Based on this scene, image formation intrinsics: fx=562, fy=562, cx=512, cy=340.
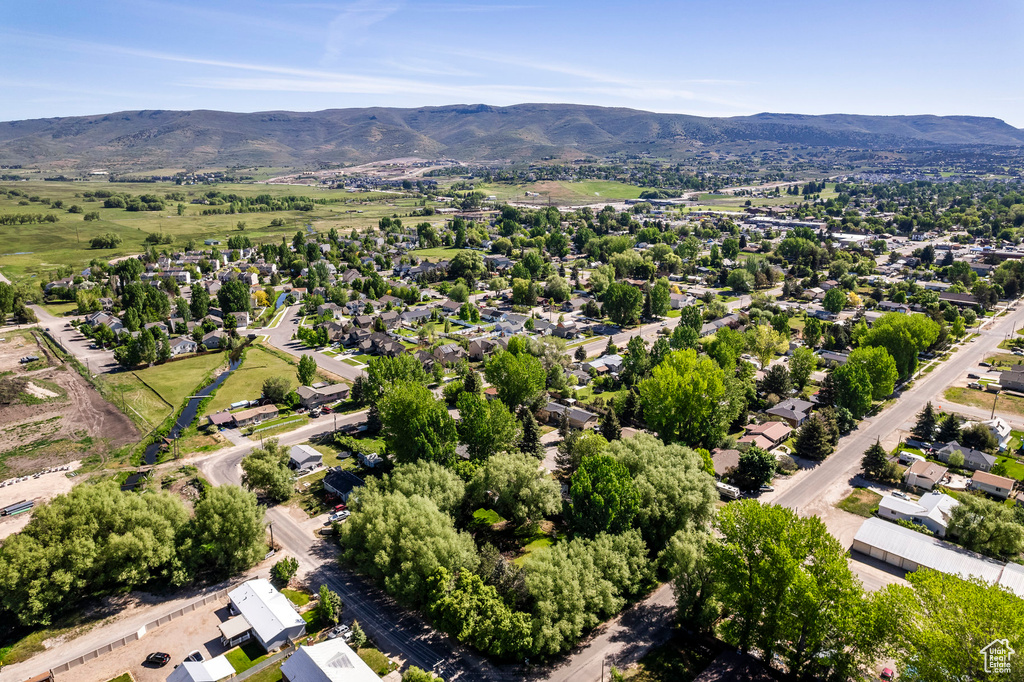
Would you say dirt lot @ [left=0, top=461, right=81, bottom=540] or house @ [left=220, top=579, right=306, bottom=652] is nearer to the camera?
house @ [left=220, top=579, right=306, bottom=652]

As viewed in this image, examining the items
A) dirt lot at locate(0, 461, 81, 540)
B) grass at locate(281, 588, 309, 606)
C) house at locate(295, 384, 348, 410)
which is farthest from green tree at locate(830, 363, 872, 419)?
dirt lot at locate(0, 461, 81, 540)

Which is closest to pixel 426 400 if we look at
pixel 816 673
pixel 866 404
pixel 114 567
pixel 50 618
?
pixel 114 567

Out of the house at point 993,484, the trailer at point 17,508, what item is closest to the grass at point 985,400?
the house at point 993,484

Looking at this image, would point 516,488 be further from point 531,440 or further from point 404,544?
point 404,544

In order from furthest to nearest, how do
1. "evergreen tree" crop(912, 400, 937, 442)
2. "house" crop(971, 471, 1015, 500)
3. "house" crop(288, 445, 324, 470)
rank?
"evergreen tree" crop(912, 400, 937, 442), "house" crop(288, 445, 324, 470), "house" crop(971, 471, 1015, 500)

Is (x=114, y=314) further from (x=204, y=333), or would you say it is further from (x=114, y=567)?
(x=114, y=567)

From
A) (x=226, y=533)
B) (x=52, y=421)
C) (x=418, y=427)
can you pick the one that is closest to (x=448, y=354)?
(x=418, y=427)

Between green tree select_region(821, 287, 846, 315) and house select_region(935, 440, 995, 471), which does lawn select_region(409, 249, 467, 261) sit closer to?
green tree select_region(821, 287, 846, 315)
